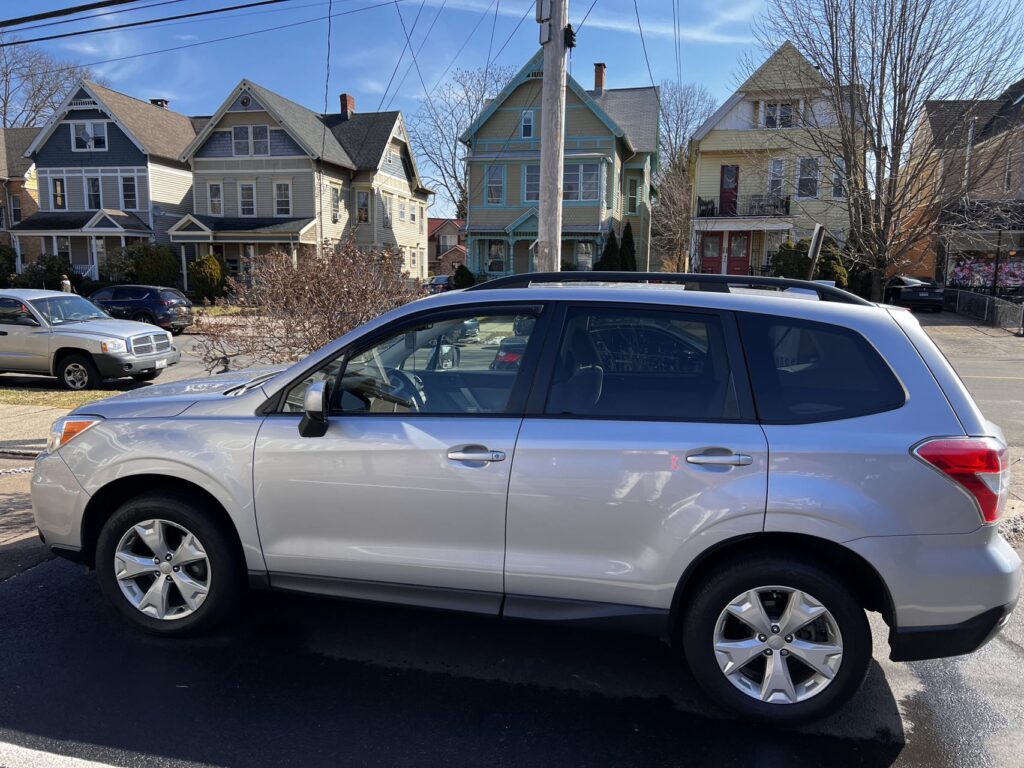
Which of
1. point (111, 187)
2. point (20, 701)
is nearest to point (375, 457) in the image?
point (20, 701)

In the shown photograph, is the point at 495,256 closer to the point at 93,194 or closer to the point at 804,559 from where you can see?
the point at 93,194

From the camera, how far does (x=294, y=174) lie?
34969 millimetres

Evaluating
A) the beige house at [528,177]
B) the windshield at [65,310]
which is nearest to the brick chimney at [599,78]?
the beige house at [528,177]

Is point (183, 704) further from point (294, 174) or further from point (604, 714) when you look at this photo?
point (294, 174)

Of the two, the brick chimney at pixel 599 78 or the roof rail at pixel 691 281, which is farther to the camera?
the brick chimney at pixel 599 78

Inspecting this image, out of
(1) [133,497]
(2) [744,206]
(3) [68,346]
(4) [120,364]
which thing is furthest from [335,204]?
(1) [133,497]

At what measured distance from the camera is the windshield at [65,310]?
12.3m

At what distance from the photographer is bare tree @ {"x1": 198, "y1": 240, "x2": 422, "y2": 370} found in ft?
23.5

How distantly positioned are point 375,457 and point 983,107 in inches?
688

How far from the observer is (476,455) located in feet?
10.7

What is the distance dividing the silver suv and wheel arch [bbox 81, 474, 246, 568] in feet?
0.06

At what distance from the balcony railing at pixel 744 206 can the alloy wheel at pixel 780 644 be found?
28.7 m

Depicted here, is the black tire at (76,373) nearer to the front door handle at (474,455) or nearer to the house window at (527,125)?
the front door handle at (474,455)

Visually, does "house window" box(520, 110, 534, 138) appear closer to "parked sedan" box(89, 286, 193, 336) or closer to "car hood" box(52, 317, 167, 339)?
"parked sedan" box(89, 286, 193, 336)
